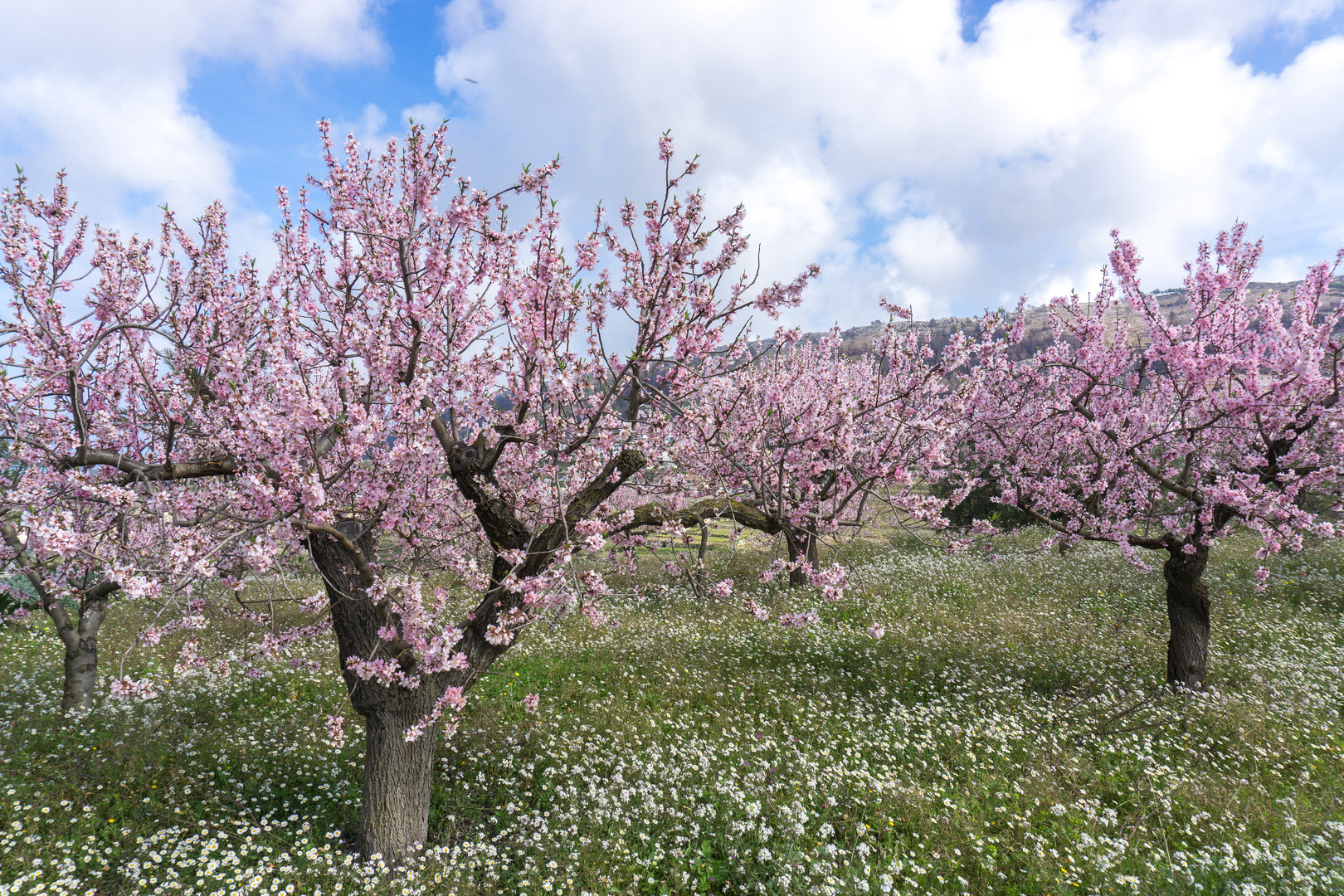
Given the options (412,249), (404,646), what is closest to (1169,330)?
(412,249)

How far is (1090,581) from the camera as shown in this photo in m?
15.9

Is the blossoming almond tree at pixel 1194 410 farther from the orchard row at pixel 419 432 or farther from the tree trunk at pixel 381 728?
the tree trunk at pixel 381 728

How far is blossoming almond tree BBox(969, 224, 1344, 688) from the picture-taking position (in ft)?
24.8

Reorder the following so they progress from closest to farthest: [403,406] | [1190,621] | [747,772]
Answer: [403,406] < [747,772] < [1190,621]

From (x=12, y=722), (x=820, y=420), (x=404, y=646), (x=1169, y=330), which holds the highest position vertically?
(x=1169, y=330)

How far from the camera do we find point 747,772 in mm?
6801

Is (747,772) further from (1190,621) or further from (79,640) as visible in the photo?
(79,640)

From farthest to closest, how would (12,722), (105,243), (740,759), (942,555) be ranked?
1. (942,555)
2. (12,722)
3. (740,759)
4. (105,243)

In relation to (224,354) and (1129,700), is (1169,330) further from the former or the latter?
(224,354)

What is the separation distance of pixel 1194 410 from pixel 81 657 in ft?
56.0

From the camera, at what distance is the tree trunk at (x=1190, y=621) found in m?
9.23

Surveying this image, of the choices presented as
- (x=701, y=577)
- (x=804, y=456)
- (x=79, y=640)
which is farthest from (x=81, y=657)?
(x=804, y=456)

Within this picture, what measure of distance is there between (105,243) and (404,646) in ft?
18.6

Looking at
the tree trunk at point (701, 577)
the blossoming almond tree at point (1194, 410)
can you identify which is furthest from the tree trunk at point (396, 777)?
the blossoming almond tree at point (1194, 410)
